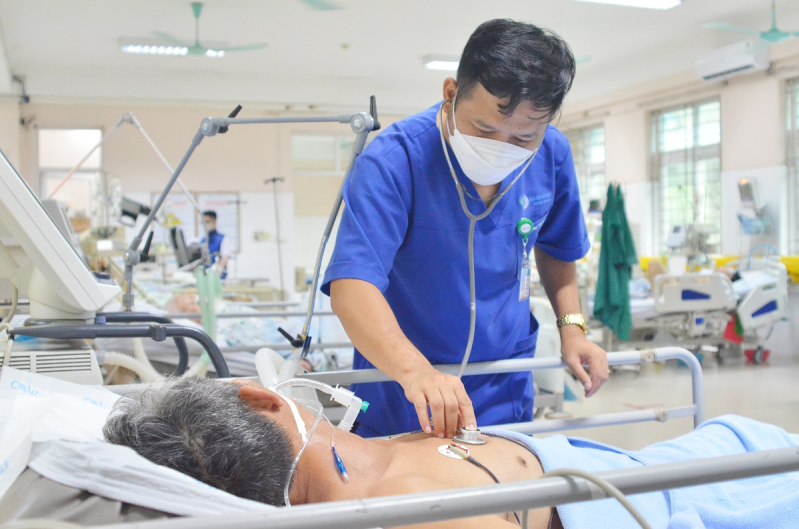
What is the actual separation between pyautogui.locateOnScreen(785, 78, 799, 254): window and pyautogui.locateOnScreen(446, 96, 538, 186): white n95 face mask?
21.5 feet

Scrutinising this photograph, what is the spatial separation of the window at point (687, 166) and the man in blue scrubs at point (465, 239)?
247 inches

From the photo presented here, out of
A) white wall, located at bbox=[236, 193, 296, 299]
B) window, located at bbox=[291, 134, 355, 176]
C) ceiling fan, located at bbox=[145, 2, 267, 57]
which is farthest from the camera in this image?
window, located at bbox=[291, 134, 355, 176]

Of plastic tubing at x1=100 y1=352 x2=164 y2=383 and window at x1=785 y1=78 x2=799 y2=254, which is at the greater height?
window at x1=785 y1=78 x2=799 y2=254

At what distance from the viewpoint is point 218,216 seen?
9.36m

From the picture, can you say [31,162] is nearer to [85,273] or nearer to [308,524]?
[85,273]

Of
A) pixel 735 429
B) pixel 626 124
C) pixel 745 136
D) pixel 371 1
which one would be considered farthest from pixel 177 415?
pixel 626 124

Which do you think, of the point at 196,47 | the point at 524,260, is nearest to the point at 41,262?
the point at 524,260

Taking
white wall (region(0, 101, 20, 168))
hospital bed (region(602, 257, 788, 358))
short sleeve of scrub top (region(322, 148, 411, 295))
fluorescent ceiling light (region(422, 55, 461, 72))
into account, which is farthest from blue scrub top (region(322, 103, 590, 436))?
white wall (region(0, 101, 20, 168))

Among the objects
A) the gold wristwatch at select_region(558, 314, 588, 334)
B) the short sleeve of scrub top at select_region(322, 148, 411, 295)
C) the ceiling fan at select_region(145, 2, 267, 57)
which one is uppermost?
the ceiling fan at select_region(145, 2, 267, 57)

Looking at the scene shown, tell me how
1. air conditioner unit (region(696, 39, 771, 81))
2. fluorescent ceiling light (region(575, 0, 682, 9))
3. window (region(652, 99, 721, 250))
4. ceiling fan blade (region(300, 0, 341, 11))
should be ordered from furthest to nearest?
1. window (region(652, 99, 721, 250))
2. air conditioner unit (region(696, 39, 771, 81))
3. fluorescent ceiling light (region(575, 0, 682, 9))
4. ceiling fan blade (region(300, 0, 341, 11))

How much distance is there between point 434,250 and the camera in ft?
4.44

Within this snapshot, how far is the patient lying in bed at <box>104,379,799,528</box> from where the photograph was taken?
3.09 feet

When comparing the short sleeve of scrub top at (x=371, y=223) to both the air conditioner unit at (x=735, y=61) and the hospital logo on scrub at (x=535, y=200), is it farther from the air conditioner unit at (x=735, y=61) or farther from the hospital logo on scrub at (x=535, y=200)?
the air conditioner unit at (x=735, y=61)

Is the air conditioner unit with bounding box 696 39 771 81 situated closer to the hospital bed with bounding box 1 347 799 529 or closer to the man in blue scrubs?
the man in blue scrubs
